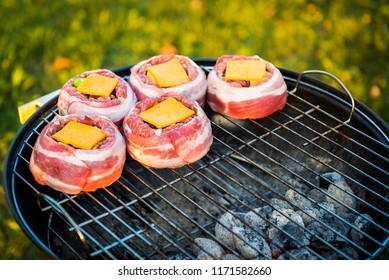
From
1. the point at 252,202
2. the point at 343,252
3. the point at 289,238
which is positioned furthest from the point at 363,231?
the point at 252,202

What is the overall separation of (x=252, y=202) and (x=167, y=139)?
82 cm

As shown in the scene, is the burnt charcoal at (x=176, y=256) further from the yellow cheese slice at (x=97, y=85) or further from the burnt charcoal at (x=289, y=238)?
the yellow cheese slice at (x=97, y=85)

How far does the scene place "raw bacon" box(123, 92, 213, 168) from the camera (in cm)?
316

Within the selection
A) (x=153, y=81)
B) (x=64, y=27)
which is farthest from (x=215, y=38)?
(x=153, y=81)

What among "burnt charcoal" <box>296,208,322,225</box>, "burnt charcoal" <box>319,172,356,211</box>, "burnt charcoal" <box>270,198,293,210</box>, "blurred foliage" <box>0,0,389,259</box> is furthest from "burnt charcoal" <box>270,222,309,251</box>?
"blurred foliage" <box>0,0,389,259</box>

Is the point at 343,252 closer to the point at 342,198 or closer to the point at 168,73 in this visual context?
the point at 342,198

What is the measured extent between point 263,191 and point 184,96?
0.85 m

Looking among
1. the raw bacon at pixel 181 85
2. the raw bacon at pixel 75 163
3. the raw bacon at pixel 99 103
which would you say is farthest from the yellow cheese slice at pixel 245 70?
the raw bacon at pixel 75 163

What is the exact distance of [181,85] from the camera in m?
3.52

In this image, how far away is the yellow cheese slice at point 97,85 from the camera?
3.40m
